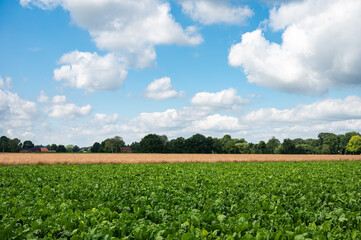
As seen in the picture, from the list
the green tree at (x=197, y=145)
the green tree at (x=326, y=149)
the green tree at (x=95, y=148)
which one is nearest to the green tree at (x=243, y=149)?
the green tree at (x=197, y=145)

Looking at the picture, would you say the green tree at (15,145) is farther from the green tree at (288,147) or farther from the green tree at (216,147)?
the green tree at (288,147)

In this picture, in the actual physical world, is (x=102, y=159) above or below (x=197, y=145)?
below

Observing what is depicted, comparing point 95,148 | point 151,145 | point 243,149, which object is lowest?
point 243,149

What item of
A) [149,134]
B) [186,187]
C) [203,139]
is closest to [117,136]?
[149,134]

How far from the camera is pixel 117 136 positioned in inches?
5044

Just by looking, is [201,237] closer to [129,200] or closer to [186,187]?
[129,200]

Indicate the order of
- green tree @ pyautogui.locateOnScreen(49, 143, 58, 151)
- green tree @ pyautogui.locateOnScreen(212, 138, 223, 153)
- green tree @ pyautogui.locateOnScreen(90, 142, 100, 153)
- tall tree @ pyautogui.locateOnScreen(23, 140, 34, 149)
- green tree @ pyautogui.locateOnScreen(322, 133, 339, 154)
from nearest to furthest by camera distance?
1. green tree @ pyautogui.locateOnScreen(212, 138, 223, 153)
2. green tree @ pyautogui.locateOnScreen(322, 133, 339, 154)
3. green tree @ pyautogui.locateOnScreen(90, 142, 100, 153)
4. tall tree @ pyautogui.locateOnScreen(23, 140, 34, 149)
5. green tree @ pyautogui.locateOnScreen(49, 143, 58, 151)

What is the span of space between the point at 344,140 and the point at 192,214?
15509 cm

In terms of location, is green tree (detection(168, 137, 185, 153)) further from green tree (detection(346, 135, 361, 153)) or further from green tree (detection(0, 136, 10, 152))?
green tree (detection(0, 136, 10, 152))

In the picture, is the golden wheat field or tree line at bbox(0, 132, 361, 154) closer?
the golden wheat field

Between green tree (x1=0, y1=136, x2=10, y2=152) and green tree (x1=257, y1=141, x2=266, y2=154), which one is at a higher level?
green tree (x1=0, y1=136, x2=10, y2=152)

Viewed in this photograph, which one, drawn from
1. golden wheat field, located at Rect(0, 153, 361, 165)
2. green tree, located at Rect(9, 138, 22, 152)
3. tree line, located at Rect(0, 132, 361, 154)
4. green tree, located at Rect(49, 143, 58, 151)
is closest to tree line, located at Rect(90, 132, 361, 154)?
tree line, located at Rect(0, 132, 361, 154)

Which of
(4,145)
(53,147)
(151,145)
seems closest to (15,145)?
(4,145)

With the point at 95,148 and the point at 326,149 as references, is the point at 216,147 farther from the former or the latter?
the point at 95,148
